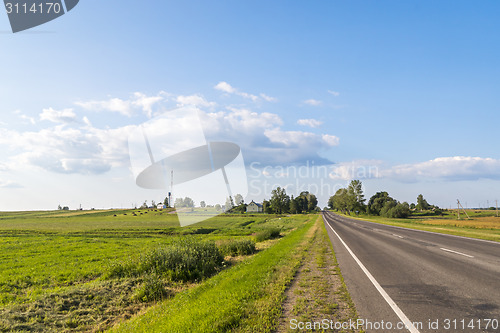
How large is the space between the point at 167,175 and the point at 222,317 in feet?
52.2

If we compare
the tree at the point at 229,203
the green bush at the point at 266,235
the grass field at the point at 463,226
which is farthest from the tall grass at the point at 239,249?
the grass field at the point at 463,226

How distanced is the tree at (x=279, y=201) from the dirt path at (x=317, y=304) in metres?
140

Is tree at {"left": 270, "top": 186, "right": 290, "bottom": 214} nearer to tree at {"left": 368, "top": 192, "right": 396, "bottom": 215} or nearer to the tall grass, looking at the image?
tree at {"left": 368, "top": 192, "right": 396, "bottom": 215}

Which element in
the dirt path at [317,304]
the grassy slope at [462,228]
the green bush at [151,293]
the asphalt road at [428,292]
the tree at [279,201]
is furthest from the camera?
the tree at [279,201]

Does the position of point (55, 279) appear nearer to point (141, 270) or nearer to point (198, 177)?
point (141, 270)

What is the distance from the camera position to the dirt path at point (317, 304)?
5.58 m

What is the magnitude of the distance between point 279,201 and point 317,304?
145 m

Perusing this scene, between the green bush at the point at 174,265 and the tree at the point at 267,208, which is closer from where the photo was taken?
the green bush at the point at 174,265

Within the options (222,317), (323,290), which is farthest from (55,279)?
(323,290)

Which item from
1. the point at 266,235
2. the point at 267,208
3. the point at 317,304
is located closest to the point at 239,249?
the point at 266,235

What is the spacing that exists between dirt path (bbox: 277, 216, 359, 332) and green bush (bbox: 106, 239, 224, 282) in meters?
7.63

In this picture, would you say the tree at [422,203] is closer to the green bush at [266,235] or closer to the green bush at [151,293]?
the green bush at [266,235]

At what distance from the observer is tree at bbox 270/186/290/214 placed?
150m

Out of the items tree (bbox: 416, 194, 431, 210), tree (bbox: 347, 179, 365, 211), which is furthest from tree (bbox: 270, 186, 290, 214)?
tree (bbox: 416, 194, 431, 210)
